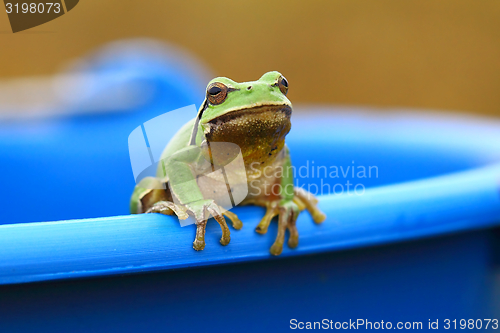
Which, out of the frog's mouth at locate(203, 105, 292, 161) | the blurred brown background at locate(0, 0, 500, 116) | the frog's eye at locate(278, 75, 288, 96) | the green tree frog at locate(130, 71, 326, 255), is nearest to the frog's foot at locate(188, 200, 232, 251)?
the green tree frog at locate(130, 71, 326, 255)

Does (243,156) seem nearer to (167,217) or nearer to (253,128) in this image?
(253,128)

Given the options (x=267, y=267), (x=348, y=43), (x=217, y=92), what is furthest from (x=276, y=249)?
(x=348, y=43)

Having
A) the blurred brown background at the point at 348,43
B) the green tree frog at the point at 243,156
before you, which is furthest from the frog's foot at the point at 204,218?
the blurred brown background at the point at 348,43

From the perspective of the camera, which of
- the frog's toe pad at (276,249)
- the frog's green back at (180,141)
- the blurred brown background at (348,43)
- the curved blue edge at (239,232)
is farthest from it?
the blurred brown background at (348,43)

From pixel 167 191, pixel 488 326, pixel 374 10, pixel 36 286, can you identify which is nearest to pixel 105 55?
pixel 167 191

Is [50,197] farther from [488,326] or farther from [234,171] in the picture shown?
[488,326]

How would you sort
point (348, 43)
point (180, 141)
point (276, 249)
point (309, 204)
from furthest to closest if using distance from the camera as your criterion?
point (348, 43) < point (180, 141) < point (309, 204) < point (276, 249)

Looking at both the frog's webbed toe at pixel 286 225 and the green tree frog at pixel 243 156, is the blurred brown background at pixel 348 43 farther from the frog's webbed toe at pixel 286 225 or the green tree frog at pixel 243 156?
the frog's webbed toe at pixel 286 225
